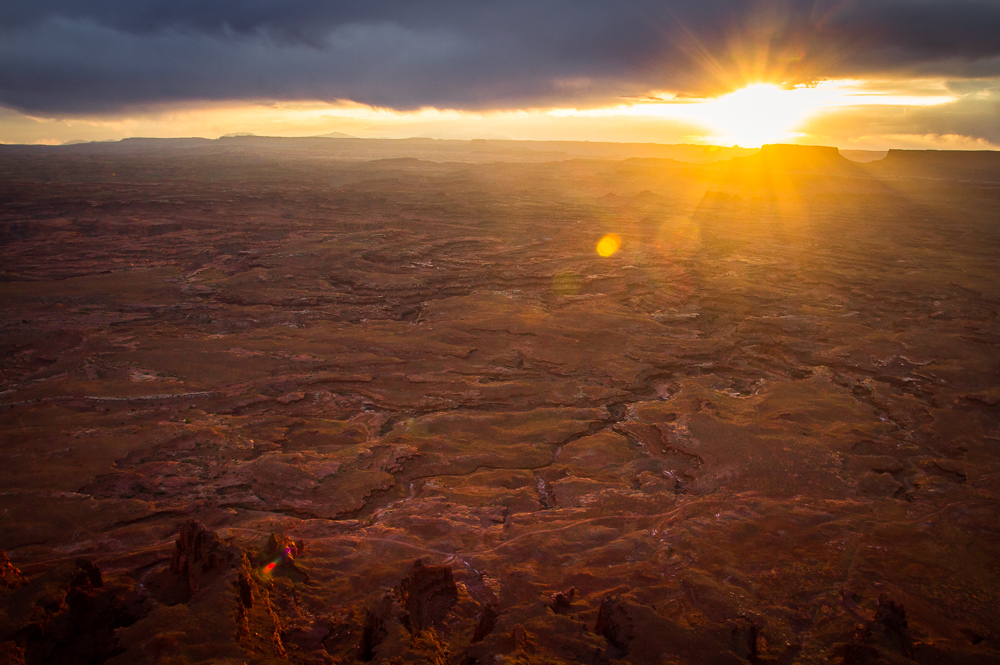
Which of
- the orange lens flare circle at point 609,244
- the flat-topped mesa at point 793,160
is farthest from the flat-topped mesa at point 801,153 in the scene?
the orange lens flare circle at point 609,244

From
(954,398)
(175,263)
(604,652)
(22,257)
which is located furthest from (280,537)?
(22,257)

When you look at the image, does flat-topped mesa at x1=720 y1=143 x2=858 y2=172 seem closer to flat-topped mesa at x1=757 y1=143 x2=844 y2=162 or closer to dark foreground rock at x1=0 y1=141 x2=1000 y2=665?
flat-topped mesa at x1=757 y1=143 x2=844 y2=162

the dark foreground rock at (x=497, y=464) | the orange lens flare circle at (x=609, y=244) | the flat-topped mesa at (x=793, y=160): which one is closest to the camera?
the dark foreground rock at (x=497, y=464)

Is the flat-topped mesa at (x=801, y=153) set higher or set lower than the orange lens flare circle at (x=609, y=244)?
higher

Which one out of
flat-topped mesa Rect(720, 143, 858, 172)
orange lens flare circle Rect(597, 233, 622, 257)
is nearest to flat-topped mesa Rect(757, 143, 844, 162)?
flat-topped mesa Rect(720, 143, 858, 172)

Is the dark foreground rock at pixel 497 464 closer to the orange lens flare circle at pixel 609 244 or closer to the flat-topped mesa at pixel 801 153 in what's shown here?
the orange lens flare circle at pixel 609 244

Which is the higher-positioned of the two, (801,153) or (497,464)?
(801,153)

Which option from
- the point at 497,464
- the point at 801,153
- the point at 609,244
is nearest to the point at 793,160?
the point at 801,153

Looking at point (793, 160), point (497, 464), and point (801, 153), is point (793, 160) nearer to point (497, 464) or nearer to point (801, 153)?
point (801, 153)

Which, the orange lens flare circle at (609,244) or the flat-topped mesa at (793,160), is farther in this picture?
the flat-topped mesa at (793,160)
